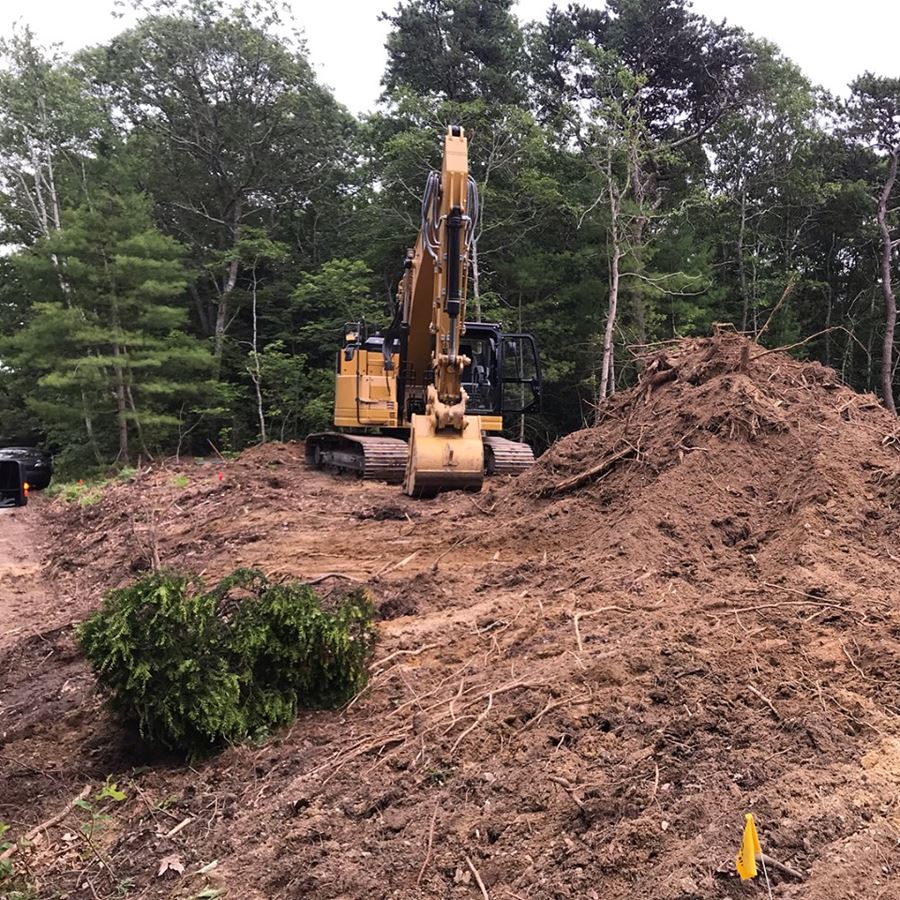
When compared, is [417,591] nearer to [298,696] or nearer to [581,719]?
[298,696]

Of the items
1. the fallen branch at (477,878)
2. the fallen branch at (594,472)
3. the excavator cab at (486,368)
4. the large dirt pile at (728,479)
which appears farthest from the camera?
the excavator cab at (486,368)

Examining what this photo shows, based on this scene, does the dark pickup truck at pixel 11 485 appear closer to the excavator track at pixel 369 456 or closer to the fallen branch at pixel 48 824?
the fallen branch at pixel 48 824

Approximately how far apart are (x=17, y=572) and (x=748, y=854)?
28.9ft

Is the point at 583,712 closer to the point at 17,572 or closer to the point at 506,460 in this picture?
the point at 17,572

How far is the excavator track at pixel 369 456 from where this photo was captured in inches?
475

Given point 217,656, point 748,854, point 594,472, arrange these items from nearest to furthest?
point 748,854 < point 217,656 < point 594,472

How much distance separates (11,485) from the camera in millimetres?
4016

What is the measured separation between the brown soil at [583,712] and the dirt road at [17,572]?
0.78 feet

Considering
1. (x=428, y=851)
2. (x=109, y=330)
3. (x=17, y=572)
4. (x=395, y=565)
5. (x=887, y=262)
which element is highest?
(x=887, y=262)

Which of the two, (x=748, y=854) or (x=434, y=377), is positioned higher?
(x=434, y=377)

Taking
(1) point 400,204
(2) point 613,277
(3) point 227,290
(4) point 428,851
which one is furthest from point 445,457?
(3) point 227,290

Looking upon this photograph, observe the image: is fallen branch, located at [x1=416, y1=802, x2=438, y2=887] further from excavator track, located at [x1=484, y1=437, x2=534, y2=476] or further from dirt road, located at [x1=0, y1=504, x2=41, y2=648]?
excavator track, located at [x1=484, y1=437, x2=534, y2=476]

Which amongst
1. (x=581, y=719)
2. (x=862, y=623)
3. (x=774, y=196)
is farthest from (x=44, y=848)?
(x=774, y=196)

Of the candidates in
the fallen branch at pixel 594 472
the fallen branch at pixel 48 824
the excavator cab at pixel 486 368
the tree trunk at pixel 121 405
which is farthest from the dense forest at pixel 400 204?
the fallen branch at pixel 48 824
